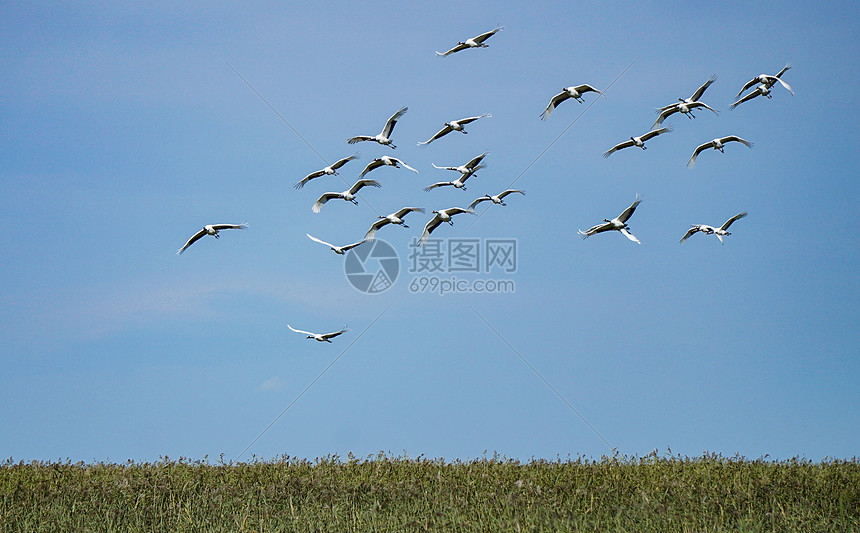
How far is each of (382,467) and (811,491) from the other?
6214 mm

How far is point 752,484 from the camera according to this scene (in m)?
10.9

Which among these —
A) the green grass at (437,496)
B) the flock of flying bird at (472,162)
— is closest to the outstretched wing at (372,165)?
the flock of flying bird at (472,162)

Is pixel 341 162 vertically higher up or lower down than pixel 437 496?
higher up

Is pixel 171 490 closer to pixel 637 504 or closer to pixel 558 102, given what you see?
pixel 637 504

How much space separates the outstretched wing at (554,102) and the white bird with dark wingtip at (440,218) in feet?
9.80

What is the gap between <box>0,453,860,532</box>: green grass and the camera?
914 centimetres

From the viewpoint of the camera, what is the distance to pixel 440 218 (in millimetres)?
19234

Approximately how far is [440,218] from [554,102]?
392cm

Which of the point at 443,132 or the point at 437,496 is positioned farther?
the point at 443,132

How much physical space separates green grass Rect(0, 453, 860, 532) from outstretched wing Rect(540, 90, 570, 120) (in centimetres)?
919

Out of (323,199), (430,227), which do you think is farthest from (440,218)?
(323,199)

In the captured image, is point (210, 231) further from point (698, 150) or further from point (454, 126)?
point (698, 150)

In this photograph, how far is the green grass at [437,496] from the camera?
9.14m

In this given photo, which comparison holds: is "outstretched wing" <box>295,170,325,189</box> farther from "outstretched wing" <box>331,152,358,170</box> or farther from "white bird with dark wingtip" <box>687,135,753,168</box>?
"white bird with dark wingtip" <box>687,135,753,168</box>
